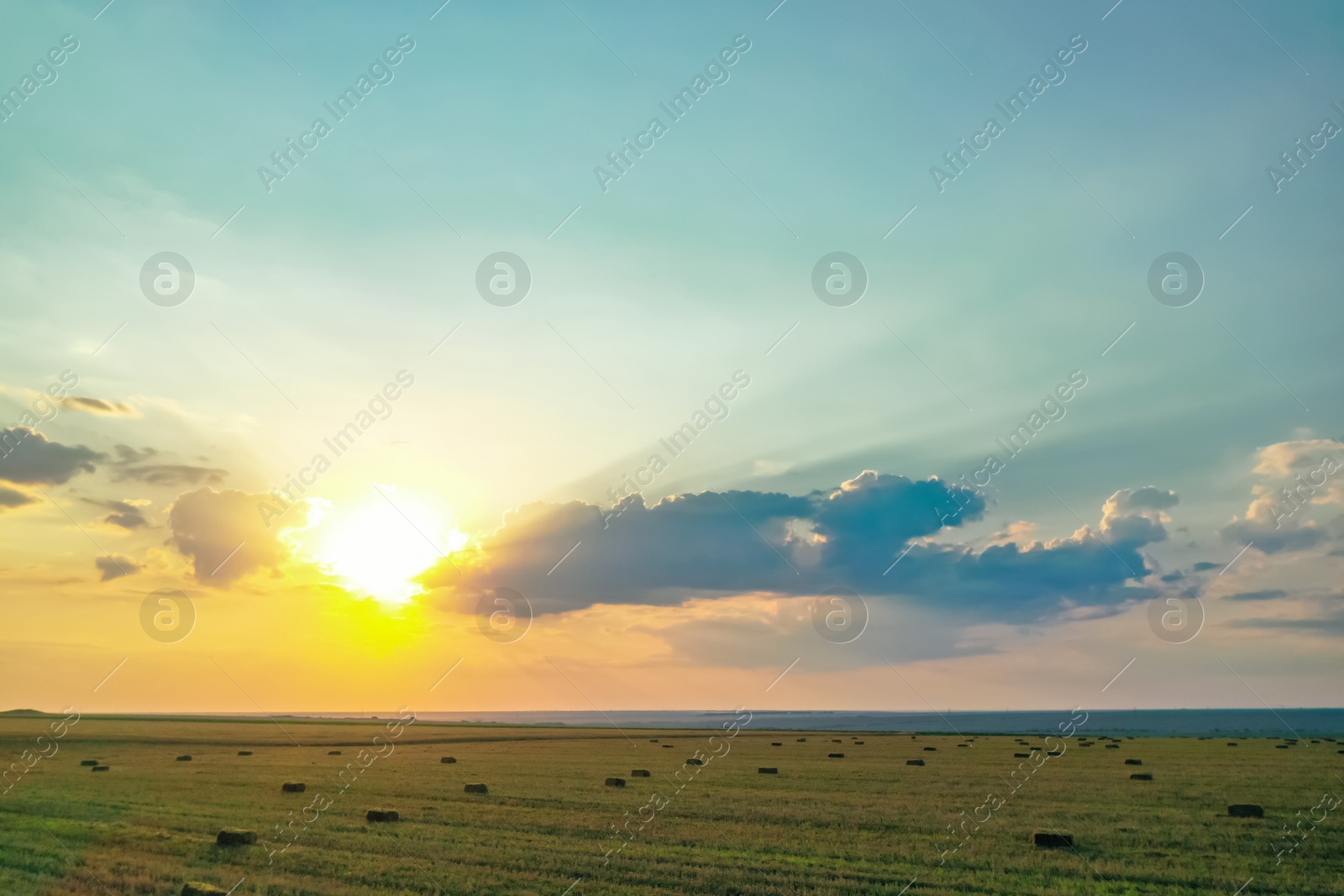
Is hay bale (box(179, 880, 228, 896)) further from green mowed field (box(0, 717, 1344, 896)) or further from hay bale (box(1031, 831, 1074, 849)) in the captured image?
hay bale (box(1031, 831, 1074, 849))

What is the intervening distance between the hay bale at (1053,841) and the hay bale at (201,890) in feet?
59.6

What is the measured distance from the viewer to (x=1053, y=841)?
817 inches

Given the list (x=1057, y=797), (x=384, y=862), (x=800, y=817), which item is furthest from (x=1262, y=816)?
(x=384, y=862)

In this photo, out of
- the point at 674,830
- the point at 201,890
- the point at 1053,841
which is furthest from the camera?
the point at 674,830

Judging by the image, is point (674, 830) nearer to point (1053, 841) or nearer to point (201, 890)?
point (1053, 841)

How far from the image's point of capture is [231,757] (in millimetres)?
50500

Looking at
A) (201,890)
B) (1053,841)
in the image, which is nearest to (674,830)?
(1053,841)

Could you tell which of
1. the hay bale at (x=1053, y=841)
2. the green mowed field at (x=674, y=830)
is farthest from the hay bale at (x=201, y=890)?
the hay bale at (x=1053, y=841)

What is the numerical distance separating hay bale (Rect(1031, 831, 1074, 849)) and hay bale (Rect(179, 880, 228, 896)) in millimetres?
18158

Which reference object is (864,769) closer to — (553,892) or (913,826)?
(913,826)

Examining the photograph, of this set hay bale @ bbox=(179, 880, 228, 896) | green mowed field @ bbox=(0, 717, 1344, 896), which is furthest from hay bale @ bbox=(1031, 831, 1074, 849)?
hay bale @ bbox=(179, 880, 228, 896)

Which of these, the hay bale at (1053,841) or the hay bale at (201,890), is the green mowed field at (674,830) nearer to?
the hay bale at (1053,841)

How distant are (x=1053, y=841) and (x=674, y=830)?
9560mm

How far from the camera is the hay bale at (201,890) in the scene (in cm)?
1602
